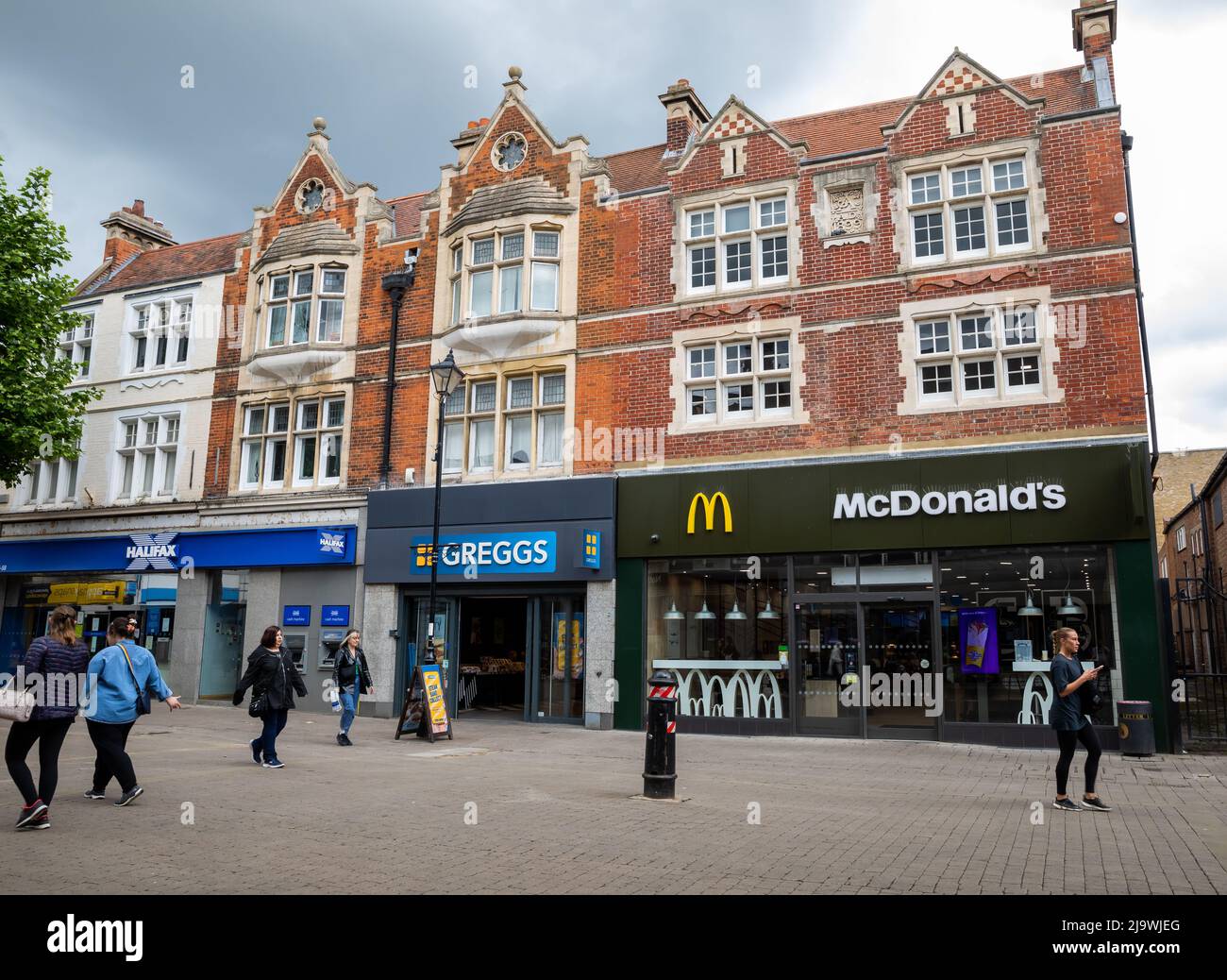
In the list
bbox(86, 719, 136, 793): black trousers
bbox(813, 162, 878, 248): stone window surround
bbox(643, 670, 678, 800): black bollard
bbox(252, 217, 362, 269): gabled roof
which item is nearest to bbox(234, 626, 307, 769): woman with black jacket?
Result: bbox(86, 719, 136, 793): black trousers

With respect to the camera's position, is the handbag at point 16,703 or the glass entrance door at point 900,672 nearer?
the handbag at point 16,703

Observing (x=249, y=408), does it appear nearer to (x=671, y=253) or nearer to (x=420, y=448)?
(x=420, y=448)

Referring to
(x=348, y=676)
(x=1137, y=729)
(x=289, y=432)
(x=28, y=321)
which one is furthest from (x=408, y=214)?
(x=1137, y=729)

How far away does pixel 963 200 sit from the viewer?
16.2m

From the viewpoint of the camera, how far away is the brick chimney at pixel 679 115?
20.7 meters

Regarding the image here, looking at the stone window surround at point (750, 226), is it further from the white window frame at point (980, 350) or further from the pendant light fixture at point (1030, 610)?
the pendant light fixture at point (1030, 610)

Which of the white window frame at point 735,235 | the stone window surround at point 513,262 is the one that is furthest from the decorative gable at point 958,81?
the stone window surround at point 513,262

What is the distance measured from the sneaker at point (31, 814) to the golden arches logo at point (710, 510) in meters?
11.3

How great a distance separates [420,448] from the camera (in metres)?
20.0

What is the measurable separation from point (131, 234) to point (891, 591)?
24.8 meters

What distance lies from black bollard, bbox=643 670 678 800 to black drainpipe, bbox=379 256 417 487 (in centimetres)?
1209

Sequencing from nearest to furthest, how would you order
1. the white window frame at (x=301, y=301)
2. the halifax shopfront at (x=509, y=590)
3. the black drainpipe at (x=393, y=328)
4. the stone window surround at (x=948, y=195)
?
1. the stone window surround at (x=948, y=195)
2. the halifax shopfront at (x=509, y=590)
3. the black drainpipe at (x=393, y=328)
4. the white window frame at (x=301, y=301)

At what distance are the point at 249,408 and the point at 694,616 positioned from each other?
1241 centimetres

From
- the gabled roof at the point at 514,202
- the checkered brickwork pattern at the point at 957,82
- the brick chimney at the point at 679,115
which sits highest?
the brick chimney at the point at 679,115
